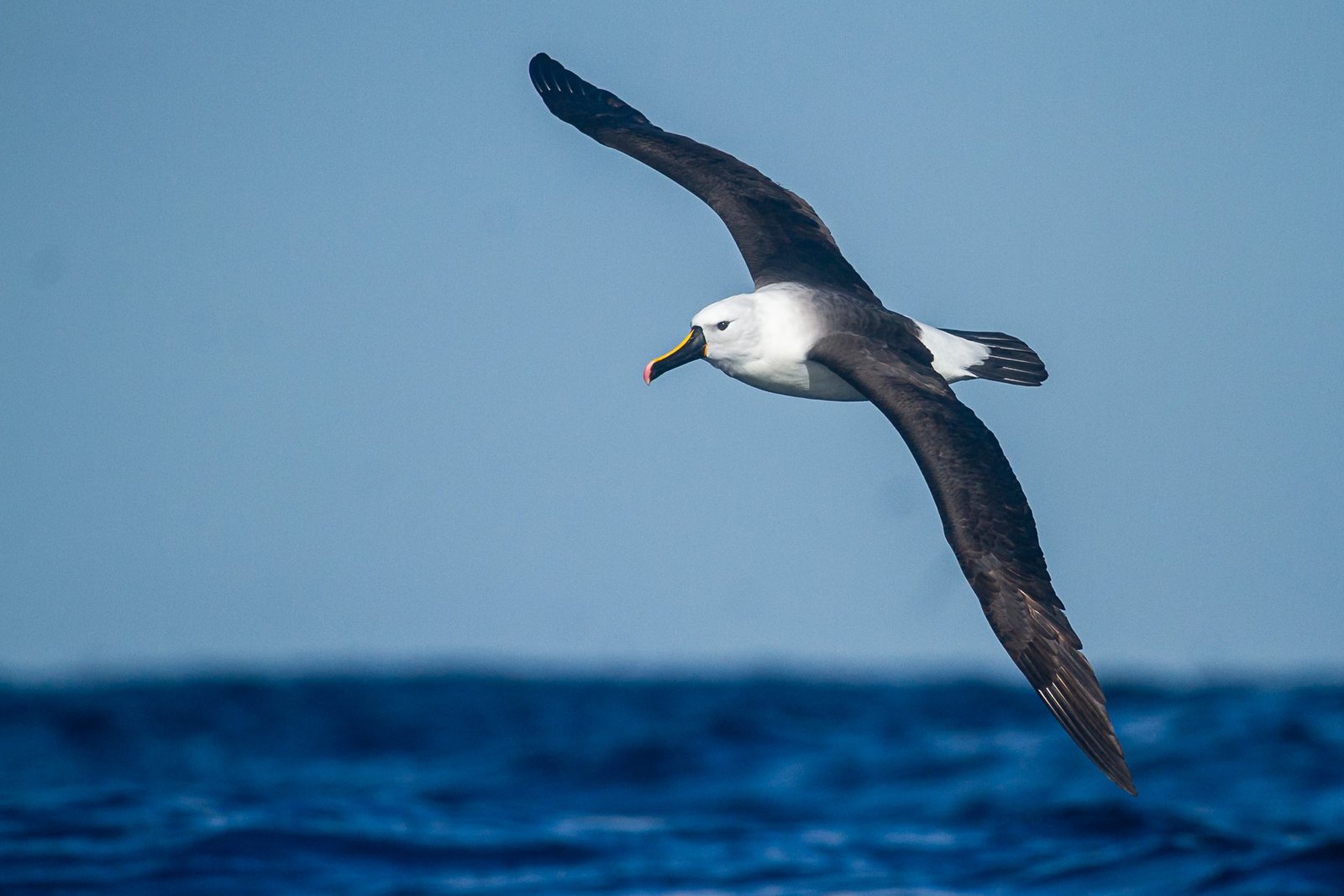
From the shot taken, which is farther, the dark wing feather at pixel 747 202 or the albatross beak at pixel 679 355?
the dark wing feather at pixel 747 202

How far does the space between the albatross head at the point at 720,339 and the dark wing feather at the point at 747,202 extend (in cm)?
82

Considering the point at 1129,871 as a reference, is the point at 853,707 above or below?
above

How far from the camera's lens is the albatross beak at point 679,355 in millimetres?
9336

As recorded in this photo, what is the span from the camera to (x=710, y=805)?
55.6 feet

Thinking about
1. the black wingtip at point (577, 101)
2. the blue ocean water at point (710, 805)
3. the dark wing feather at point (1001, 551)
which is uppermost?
the black wingtip at point (577, 101)

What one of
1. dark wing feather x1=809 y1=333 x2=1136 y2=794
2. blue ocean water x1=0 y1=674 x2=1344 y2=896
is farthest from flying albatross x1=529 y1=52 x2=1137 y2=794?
blue ocean water x1=0 y1=674 x2=1344 y2=896

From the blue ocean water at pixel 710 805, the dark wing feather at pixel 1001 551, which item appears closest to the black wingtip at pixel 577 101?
the dark wing feather at pixel 1001 551

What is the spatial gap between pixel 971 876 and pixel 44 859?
24.0 ft

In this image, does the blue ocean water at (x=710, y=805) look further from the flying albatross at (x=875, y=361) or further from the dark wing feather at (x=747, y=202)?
the dark wing feather at (x=747, y=202)

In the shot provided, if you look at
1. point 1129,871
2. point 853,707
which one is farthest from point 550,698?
point 1129,871

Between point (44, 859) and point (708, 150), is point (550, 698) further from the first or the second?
point (708, 150)

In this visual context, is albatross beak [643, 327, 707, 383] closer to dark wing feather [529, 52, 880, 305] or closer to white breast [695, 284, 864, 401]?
white breast [695, 284, 864, 401]

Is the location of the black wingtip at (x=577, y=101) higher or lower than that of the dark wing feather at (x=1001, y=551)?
higher

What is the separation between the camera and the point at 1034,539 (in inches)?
320
